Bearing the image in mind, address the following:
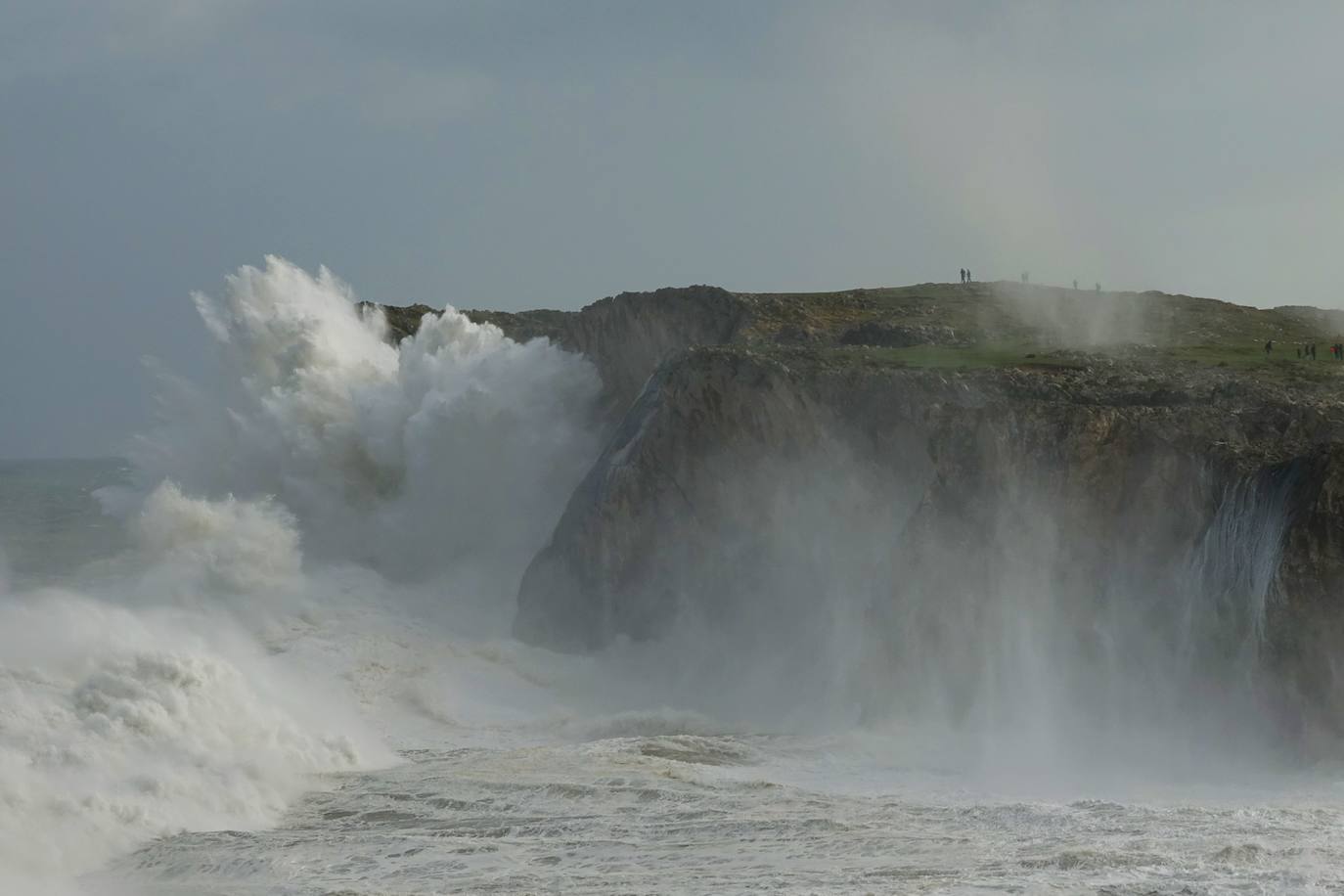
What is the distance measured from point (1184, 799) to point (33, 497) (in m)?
56.4

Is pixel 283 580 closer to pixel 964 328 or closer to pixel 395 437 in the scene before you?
pixel 395 437

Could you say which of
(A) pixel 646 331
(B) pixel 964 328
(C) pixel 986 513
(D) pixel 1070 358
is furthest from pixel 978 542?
(A) pixel 646 331

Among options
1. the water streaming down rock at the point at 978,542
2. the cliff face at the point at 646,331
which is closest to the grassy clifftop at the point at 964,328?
the cliff face at the point at 646,331

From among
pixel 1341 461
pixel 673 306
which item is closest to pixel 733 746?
pixel 1341 461

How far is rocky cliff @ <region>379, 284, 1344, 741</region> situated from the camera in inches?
1003

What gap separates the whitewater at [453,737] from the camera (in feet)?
64.4

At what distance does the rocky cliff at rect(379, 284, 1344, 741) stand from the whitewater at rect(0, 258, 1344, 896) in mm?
996

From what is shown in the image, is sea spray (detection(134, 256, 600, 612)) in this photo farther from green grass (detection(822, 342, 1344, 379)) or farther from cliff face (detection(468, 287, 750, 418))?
green grass (detection(822, 342, 1344, 379))

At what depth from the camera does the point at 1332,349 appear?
37438 millimetres

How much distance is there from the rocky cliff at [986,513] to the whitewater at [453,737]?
996 millimetres

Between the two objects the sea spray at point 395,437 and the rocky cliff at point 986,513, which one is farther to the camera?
the sea spray at point 395,437

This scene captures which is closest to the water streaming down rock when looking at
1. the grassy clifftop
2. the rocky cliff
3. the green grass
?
the rocky cliff

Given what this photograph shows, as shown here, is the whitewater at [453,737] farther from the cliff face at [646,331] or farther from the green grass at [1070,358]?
the green grass at [1070,358]

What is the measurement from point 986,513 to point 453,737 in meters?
10.0
